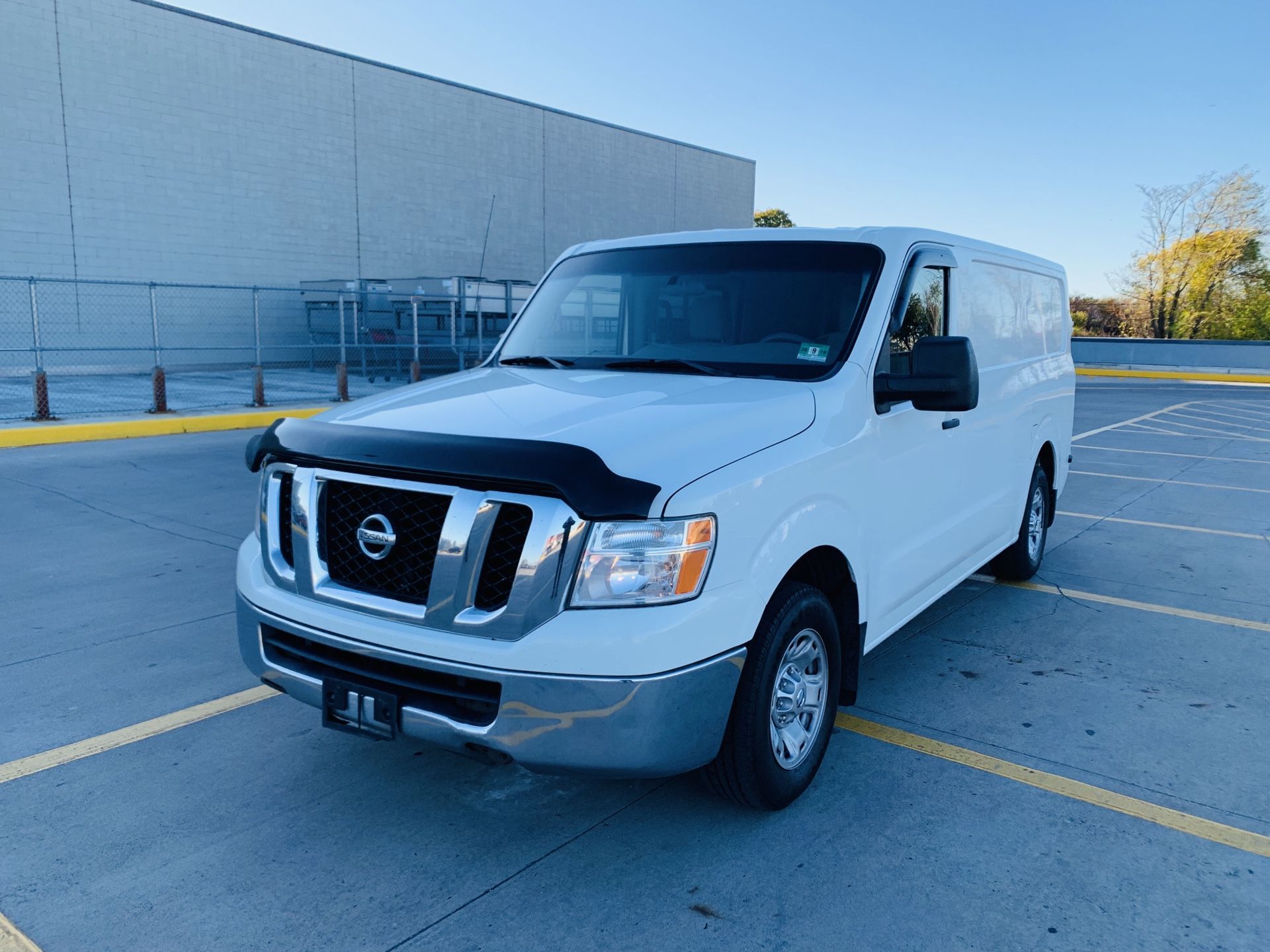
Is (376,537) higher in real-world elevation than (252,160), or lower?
lower

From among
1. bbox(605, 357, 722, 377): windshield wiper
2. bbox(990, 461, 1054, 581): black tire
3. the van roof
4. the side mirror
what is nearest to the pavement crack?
bbox(605, 357, 722, 377): windshield wiper

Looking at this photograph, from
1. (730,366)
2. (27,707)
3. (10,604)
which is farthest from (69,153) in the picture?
(730,366)

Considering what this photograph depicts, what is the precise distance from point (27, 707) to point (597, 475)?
9.95 feet

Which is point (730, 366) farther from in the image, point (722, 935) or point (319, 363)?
point (319, 363)

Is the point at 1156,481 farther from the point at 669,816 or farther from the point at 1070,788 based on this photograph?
the point at 669,816

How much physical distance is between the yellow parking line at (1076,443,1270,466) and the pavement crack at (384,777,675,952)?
11782 millimetres

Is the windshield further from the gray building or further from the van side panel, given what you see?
the gray building

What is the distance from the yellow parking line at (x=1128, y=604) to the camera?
552 cm

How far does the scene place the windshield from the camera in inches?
150

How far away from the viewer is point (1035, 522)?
6.32 metres

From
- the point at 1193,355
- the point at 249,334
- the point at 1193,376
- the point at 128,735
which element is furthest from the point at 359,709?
the point at 1193,355

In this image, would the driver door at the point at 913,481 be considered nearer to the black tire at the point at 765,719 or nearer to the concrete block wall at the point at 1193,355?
the black tire at the point at 765,719

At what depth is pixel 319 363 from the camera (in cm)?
2430

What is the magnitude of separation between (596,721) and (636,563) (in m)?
0.44
